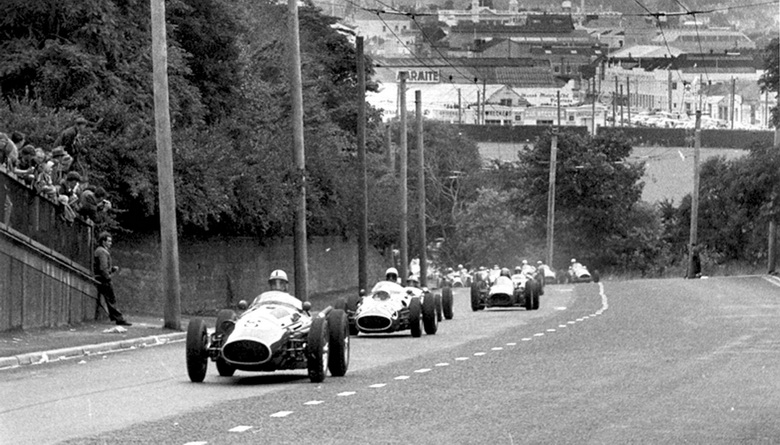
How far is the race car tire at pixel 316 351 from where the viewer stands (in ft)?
68.3

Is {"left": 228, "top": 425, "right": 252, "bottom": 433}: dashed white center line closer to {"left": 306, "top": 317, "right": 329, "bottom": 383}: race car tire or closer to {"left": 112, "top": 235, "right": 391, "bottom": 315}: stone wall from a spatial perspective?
{"left": 306, "top": 317, "right": 329, "bottom": 383}: race car tire

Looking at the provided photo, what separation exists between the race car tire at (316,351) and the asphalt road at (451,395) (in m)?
0.33

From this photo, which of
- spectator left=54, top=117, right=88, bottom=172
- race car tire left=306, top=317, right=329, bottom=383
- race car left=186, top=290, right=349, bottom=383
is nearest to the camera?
race car left=186, top=290, right=349, bottom=383

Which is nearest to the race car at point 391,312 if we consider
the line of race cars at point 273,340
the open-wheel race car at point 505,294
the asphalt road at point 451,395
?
the asphalt road at point 451,395

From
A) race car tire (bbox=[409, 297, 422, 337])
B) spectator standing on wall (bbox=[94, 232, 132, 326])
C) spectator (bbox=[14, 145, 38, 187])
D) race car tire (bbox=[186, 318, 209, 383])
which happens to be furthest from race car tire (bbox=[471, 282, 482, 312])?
race car tire (bbox=[186, 318, 209, 383])

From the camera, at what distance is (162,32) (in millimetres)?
34281

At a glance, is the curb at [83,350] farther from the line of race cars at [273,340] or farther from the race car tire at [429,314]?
the race car tire at [429,314]

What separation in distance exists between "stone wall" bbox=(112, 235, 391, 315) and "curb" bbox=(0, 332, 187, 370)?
10.3 meters

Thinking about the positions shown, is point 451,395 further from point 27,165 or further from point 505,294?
point 505,294

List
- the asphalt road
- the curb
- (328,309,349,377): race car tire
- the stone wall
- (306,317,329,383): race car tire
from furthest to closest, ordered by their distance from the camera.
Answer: the stone wall < the curb < (328,309,349,377): race car tire < (306,317,329,383): race car tire < the asphalt road

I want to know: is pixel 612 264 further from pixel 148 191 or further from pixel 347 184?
pixel 148 191

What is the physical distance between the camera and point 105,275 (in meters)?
34.4

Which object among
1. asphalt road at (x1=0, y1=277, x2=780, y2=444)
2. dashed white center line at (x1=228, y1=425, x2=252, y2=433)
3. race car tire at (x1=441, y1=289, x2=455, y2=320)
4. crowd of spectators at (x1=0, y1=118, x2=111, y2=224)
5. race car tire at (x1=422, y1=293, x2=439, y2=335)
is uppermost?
crowd of spectators at (x1=0, y1=118, x2=111, y2=224)

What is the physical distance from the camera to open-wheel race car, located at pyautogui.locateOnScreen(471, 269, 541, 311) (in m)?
44.6
